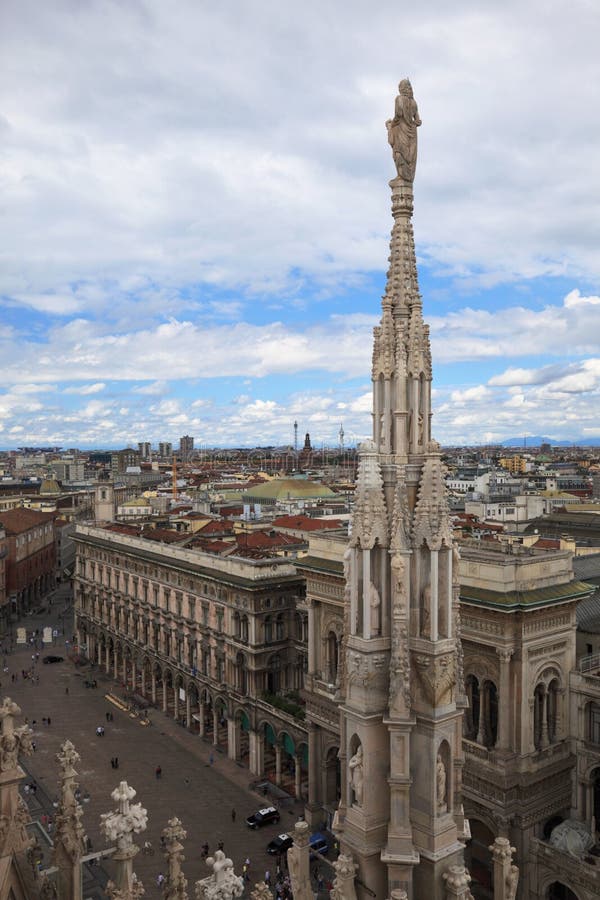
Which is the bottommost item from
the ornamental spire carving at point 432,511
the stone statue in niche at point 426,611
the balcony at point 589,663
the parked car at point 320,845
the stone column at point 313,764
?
the parked car at point 320,845

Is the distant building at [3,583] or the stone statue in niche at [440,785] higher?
the stone statue in niche at [440,785]

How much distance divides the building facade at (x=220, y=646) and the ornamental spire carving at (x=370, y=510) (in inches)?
1754

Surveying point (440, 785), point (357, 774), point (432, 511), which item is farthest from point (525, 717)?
point (432, 511)

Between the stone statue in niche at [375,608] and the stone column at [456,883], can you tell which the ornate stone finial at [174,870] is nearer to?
the stone column at [456,883]

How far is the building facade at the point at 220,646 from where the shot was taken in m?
60.0

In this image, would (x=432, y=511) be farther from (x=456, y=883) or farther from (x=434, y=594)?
(x=456, y=883)

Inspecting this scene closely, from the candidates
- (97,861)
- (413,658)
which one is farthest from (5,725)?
(97,861)

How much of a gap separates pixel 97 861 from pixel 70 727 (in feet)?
84.1

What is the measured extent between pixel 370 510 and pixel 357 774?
4966 mm

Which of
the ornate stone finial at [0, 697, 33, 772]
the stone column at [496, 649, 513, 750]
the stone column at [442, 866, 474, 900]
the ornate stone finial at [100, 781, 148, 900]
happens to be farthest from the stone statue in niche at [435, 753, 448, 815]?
the stone column at [496, 649, 513, 750]

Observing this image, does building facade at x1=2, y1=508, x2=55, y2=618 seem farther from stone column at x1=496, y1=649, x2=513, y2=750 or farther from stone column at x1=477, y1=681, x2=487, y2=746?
stone column at x1=496, y1=649, x2=513, y2=750

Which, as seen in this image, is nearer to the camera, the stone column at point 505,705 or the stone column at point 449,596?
the stone column at point 449,596

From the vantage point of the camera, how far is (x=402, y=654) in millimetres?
13742

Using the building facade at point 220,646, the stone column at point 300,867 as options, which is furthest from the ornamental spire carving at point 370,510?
the building facade at point 220,646
